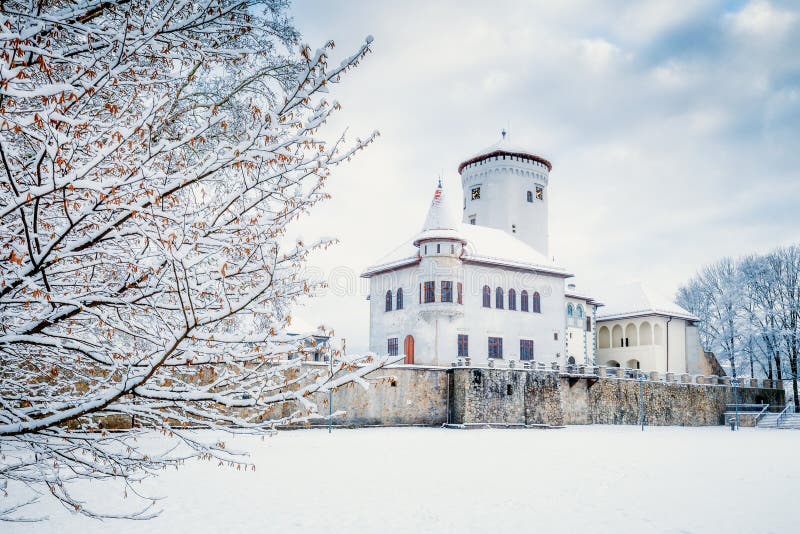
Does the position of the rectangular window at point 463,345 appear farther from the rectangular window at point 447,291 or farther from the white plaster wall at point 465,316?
the rectangular window at point 447,291

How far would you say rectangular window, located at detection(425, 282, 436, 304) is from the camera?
109 ft

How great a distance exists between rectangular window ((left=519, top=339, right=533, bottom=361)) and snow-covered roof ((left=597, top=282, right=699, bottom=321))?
438 inches

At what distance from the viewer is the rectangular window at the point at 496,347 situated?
35.0 m

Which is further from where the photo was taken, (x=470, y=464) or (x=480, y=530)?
(x=470, y=464)

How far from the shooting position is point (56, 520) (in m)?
9.37

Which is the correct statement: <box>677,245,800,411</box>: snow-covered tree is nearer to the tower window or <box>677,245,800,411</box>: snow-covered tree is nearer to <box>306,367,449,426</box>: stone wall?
the tower window

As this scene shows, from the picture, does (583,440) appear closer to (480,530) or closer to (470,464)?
(470,464)

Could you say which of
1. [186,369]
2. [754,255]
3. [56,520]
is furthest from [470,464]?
[754,255]

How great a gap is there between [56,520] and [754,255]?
47.0 meters

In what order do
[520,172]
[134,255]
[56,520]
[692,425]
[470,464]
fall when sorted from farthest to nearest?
[520,172] → [692,425] → [470,464] → [56,520] → [134,255]

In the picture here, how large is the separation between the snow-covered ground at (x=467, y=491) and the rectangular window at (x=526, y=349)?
14.6 meters

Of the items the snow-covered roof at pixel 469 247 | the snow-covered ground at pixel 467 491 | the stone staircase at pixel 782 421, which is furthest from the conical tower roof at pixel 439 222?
the stone staircase at pixel 782 421

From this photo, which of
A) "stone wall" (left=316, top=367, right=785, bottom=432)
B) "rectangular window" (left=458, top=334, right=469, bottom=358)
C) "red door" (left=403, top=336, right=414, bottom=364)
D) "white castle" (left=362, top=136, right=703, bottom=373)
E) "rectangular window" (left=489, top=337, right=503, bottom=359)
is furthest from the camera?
"rectangular window" (left=489, top=337, right=503, bottom=359)

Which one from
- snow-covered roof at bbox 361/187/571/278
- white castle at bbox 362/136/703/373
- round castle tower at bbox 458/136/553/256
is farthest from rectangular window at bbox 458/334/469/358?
round castle tower at bbox 458/136/553/256
